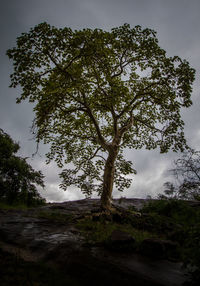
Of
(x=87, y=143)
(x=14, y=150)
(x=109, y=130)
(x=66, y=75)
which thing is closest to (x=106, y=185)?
(x=87, y=143)

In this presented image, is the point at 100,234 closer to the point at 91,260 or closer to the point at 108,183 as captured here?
the point at 91,260

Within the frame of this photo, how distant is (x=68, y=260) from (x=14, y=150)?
18.8 meters

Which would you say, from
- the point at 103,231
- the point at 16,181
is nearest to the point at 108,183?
the point at 103,231

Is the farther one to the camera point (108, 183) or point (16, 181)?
point (16, 181)

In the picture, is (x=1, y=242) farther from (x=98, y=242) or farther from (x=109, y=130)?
(x=109, y=130)

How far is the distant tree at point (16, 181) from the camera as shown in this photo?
58.5ft

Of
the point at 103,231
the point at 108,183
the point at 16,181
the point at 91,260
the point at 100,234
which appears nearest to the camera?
the point at 91,260

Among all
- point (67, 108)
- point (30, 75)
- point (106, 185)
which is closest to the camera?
point (30, 75)

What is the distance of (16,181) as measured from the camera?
1800 centimetres

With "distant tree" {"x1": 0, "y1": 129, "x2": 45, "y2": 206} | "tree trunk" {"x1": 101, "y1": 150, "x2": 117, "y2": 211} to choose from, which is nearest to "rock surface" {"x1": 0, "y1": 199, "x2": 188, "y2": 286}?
"tree trunk" {"x1": 101, "y1": 150, "x2": 117, "y2": 211}

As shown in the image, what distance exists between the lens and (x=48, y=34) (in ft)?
30.9

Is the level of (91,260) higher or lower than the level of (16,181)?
lower

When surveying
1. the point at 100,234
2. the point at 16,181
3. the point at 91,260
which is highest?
the point at 16,181

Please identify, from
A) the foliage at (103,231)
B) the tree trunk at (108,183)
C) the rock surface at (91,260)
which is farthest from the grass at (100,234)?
the tree trunk at (108,183)
